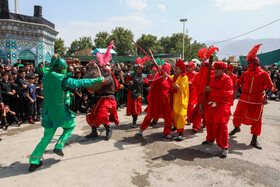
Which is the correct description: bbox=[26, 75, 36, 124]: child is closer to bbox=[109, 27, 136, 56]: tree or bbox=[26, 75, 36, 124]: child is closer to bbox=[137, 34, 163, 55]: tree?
bbox=[109, 27, 136, 56]: tree

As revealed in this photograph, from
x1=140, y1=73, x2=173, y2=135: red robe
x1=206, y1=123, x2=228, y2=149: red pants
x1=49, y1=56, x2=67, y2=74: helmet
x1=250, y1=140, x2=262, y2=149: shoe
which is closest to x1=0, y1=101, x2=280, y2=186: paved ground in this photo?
x1=250, y1=140, x2=262, y2=149: shoe

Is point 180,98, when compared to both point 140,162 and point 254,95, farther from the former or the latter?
point 140,162

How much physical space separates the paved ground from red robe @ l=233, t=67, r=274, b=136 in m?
0.57

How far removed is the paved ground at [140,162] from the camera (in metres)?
3.06

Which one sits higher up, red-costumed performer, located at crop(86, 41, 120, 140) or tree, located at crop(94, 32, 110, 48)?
tree, located at crop(94, 32, 110, 48)

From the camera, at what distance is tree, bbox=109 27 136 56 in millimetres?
46625

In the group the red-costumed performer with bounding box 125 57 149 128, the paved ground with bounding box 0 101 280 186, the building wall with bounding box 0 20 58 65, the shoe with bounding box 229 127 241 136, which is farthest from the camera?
the building wall with bounding box 0 20 58 65

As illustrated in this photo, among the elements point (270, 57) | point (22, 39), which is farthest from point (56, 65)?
point (270, 57)

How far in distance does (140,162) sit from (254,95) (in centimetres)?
307

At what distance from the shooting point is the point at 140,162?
3.66 m

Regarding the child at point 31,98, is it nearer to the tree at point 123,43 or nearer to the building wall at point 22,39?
the building wall at point 22,39

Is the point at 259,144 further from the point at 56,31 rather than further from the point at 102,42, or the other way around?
the point at 102,42

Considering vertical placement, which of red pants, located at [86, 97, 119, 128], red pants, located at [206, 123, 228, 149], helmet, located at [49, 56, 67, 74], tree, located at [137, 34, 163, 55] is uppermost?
tree, located at [137, 34, 163, 55]

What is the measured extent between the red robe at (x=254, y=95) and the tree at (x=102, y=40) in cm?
4692
